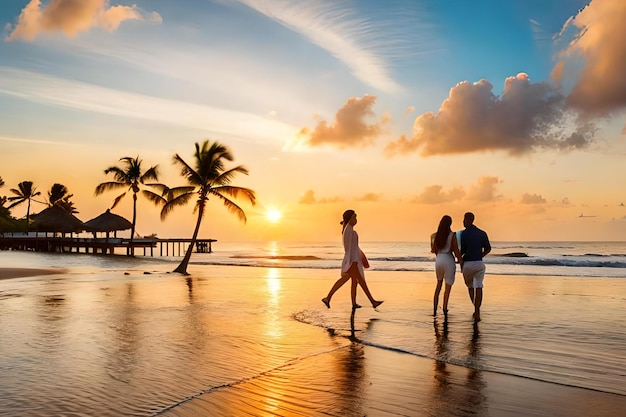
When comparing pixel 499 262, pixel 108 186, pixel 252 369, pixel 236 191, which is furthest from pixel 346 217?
pixel 108 186

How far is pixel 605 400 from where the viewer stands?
194 inches

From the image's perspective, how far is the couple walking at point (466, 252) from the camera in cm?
996

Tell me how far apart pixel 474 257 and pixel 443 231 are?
2.65ft

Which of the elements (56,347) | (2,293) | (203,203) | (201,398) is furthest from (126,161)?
(201,398)

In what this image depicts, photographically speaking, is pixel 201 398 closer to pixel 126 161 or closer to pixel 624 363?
pixel 624 363

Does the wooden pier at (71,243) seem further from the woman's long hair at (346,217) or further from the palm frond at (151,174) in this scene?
the woman's long hair at (346,217)

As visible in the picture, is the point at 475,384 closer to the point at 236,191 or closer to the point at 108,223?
the point at 236,191

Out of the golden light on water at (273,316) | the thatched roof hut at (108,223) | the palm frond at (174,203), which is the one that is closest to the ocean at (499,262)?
the thatched roof hut at (108,223)

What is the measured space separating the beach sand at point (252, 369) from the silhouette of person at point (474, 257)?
1.97ft

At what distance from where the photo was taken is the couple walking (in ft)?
32.7

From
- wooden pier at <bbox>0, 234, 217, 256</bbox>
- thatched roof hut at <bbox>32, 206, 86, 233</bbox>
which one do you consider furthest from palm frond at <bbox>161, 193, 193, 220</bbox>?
thatched roof hut at <bbox>32, 206, 86, 233</bbox>

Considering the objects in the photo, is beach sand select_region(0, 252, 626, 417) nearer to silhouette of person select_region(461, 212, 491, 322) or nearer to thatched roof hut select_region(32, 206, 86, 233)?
silhouette of person select_region(461, 212, 491, 322)

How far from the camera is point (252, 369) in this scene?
20.1 feet

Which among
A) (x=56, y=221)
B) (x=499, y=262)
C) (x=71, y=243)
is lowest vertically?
(x=499, y=262)
